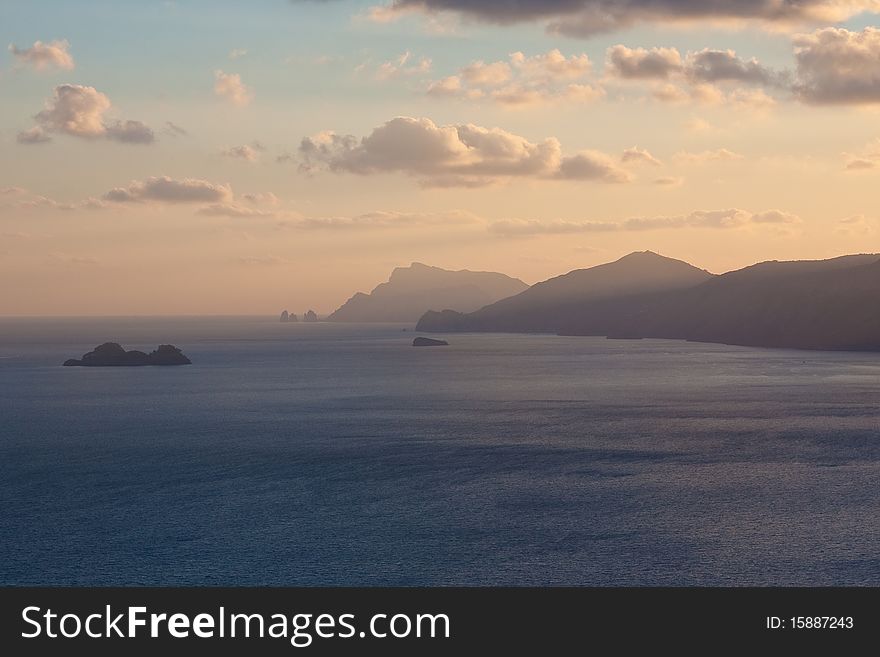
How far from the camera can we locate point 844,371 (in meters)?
194

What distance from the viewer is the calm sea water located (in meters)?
49.3

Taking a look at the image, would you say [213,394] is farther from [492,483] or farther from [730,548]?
[730,548]

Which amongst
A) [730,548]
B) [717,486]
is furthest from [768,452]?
[730,548]

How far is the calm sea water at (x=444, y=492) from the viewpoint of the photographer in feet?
162

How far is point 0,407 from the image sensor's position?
136 metres

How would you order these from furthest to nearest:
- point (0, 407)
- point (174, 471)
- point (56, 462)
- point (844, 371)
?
point (844, 371)
point (0, 407)
point (56, 462)
point (174, 471)

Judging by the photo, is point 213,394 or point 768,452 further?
point 213,394

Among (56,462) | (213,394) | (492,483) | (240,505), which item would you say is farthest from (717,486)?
(213,394)

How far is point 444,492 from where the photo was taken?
68375 millimetres

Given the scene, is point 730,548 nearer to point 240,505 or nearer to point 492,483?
point 492,483
